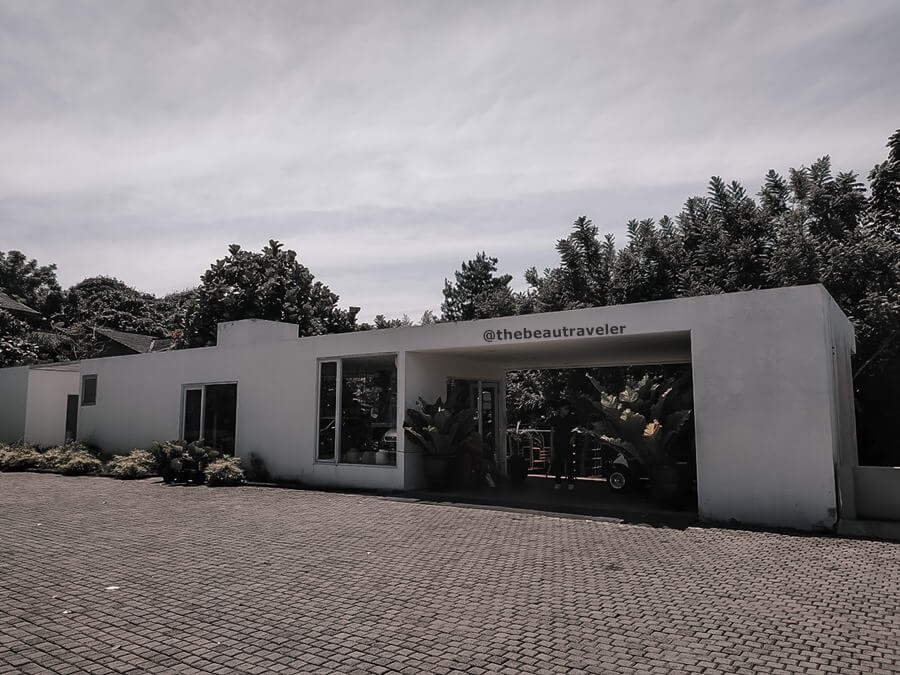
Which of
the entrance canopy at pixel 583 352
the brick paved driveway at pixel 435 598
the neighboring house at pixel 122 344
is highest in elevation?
the neighboring house at pixel 122 344

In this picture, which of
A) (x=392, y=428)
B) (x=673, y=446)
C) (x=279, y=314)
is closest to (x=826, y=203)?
(x=673, y=446)

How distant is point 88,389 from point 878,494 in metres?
20.1

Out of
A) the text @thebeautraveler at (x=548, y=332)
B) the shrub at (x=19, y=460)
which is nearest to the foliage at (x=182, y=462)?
the shrub at (x=19, y=460)

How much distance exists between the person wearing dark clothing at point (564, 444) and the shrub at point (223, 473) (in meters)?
6.74

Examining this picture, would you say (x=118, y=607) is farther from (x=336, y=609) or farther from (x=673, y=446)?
(x=673, y=446)

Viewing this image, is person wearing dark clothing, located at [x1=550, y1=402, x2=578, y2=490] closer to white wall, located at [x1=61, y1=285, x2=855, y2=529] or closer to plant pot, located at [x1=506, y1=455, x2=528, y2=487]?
plant pot, located at [x1=506, y1=455, x2=528, y2=487]

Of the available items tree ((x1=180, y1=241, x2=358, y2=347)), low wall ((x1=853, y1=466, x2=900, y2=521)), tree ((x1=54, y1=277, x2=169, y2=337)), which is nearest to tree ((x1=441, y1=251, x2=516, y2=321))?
tree ((x1=180, y1=241, x2=358, y2=347))

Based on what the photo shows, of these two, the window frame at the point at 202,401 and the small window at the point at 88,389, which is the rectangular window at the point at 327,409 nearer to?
the window frame at the point at 202,401

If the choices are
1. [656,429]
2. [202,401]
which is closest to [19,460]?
[202,401]

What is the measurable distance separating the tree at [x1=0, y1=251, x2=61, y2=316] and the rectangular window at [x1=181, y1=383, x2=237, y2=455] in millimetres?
42541

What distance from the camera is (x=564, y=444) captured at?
13422 mm

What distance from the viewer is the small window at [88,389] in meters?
19.9

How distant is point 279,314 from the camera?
105 ft

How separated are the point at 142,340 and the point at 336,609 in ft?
144
